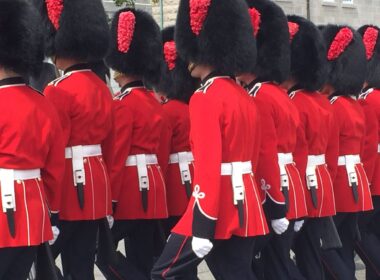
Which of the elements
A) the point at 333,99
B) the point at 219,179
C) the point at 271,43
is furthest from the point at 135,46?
the point at 219,179

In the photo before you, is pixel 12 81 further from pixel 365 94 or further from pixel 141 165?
pixel 365 94

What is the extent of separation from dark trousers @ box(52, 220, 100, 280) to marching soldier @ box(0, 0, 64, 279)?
60 centimetres

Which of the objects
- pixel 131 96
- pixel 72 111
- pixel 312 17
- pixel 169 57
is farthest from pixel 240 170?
pixel 312 17

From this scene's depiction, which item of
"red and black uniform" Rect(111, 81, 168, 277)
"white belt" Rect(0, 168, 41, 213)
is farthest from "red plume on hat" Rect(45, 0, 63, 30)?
"white belt" Rect(0, 168, 41, 213)

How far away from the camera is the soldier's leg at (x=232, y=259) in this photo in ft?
14.7

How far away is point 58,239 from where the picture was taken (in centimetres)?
491

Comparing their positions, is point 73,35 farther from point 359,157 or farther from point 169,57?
point 359,157

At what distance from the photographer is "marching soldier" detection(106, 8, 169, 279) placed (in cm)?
552

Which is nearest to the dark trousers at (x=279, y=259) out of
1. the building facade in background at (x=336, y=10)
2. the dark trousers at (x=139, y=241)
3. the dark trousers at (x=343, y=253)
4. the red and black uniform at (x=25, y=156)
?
the dark trousers at (x=343, y=253)

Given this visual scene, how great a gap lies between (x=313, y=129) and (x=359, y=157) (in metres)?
0.64

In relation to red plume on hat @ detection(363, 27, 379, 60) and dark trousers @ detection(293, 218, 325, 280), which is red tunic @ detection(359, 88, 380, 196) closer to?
red plume on hat @ detection(363, 27, 379, 60)

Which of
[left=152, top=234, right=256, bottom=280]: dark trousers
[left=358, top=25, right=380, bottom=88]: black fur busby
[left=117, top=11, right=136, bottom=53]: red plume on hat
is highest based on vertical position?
[left=117, top=11, right=136, bottom=53]: red plume on hat

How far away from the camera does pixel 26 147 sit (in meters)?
4.14

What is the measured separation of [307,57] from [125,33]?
1.15 m
